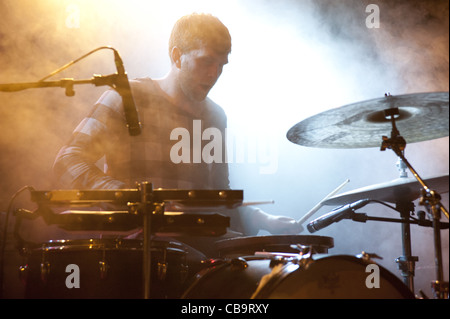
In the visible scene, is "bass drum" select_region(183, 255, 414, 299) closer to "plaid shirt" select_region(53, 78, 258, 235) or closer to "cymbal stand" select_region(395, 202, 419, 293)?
"cymbal stand" select_region(395, 202, 419, 293)

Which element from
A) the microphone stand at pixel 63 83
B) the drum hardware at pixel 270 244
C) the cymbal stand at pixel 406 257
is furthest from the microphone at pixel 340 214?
the microphone stand at pixel 63 83

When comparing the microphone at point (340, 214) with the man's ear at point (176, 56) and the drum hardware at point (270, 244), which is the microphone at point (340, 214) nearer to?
the drum hardware at point (270, 244)

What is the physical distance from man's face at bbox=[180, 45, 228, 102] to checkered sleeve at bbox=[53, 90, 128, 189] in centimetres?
45

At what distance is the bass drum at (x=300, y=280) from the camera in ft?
5.08

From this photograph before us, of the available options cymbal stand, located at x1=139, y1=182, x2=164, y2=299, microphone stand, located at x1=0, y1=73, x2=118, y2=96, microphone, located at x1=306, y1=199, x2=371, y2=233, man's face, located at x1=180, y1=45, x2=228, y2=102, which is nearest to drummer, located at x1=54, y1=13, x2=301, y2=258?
man's face, located at x1=180, y1=45, x2=228, y2=102

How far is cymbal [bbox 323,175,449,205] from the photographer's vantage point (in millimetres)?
2018

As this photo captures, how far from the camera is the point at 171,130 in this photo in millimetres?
2873

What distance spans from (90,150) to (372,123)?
4.71 feet

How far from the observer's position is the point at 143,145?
2766 mm

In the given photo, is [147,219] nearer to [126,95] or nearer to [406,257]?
[126,95]

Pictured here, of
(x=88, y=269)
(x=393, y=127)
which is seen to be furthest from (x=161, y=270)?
(x=393, y=127)
